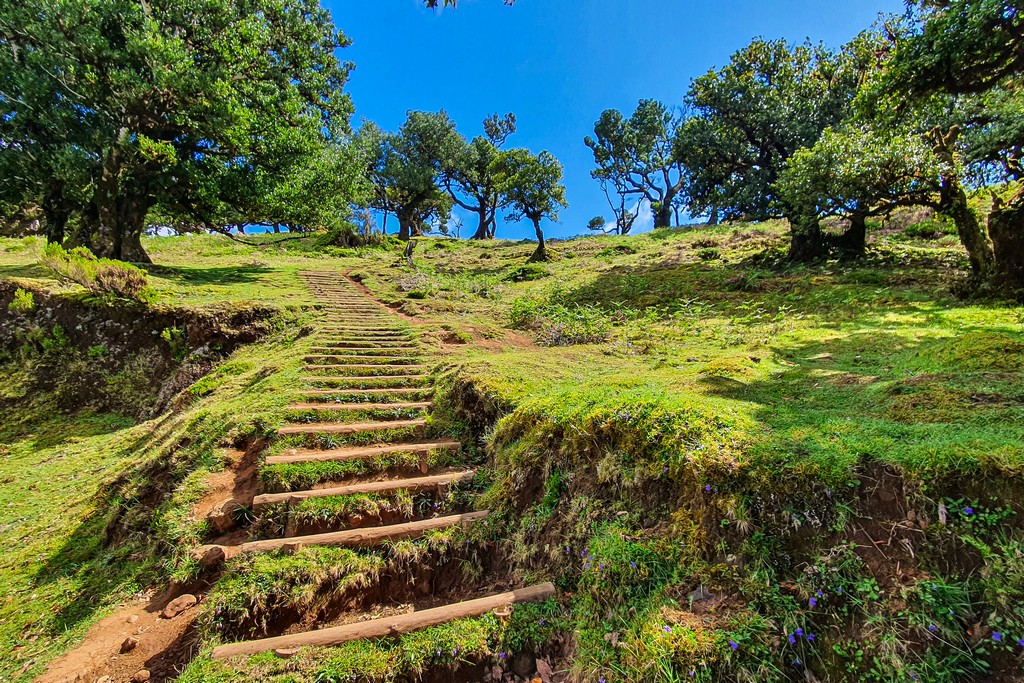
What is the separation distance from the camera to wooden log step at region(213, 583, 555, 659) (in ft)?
8.61

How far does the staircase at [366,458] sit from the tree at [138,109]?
10.0 meters

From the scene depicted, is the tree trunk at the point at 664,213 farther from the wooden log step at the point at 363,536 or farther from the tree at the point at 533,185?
the wooden log step at the point at 363,536

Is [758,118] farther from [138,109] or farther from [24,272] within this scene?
[24,272]

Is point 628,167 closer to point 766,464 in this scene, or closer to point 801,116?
point 801,116

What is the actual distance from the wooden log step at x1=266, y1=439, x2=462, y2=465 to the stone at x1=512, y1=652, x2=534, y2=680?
7.79 feet

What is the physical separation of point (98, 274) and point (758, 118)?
23.1 meters

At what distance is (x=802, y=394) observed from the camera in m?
4.58

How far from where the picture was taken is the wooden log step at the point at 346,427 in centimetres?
490

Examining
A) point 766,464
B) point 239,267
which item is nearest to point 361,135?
point 239,267

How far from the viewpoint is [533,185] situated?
2111cm

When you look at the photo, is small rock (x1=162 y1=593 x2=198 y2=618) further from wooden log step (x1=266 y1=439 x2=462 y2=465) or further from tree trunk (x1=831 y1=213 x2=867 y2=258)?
tree trunk (x1=831 y1=213 x2=867 y2=258)

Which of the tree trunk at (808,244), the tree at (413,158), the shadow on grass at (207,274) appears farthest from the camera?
the tree at (413,158)

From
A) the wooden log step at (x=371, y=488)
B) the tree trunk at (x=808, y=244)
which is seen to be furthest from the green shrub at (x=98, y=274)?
the tree trunk at (x=808, y=244)

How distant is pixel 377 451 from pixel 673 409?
3112 mm
